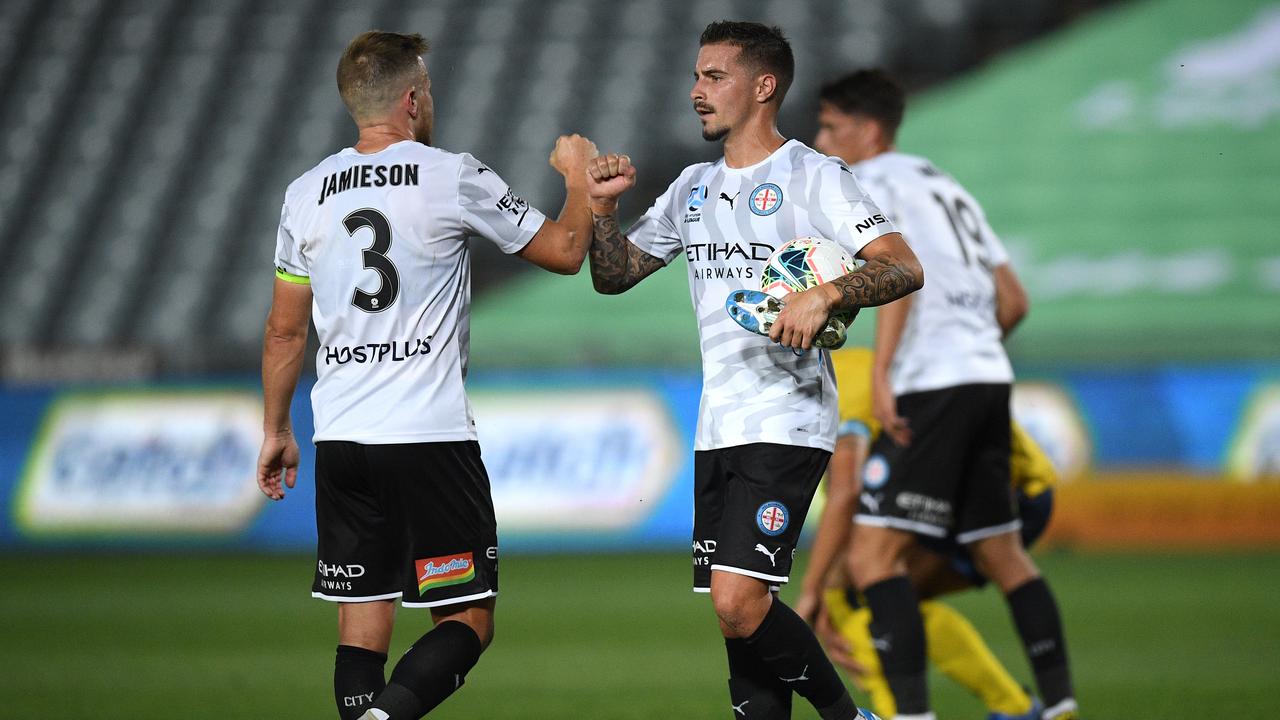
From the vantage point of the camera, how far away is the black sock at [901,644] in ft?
17.4

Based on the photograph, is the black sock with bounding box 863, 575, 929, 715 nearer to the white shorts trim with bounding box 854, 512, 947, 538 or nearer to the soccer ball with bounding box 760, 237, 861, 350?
the white shorts trim with bounding box 854, 512, 947, 538

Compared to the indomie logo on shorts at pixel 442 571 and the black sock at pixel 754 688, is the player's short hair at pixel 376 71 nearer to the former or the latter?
the indomie logo on shorts at pixel 442 571

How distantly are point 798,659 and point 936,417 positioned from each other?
1.46 m

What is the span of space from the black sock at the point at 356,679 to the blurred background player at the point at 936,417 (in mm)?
1828

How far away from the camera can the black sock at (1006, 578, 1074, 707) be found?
5.45 m

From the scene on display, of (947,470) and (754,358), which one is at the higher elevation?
(754,358)

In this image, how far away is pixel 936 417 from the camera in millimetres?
5535

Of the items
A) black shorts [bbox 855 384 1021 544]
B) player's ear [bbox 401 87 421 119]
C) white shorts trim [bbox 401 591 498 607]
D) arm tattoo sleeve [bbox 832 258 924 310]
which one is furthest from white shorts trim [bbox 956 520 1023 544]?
player's ear [bbox 401 87 421 119]

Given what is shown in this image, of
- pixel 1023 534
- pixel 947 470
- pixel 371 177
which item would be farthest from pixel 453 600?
pixel 1023 534

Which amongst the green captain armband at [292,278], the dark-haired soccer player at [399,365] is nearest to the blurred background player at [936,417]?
the dark-haired soccer player at [399,365]

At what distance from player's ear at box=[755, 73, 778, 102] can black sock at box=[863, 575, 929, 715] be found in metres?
1.87

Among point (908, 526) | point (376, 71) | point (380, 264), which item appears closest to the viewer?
point (380, 264)

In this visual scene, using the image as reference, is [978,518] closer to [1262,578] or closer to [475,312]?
[1262,578]

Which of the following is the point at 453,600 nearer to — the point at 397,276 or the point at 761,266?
the point at 397,276
